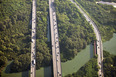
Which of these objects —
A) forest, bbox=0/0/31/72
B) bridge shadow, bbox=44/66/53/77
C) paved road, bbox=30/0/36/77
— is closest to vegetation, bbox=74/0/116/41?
bridge shadow, bbox=44/66/53/77

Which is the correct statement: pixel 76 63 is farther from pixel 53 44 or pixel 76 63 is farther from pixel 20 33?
pixel 20 33

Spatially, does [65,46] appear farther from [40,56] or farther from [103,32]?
[103,32]

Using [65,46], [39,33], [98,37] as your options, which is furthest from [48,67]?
[98,37]

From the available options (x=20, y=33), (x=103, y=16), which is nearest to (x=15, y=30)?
(x=20, y=33)

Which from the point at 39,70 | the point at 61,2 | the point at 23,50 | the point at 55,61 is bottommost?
the point at 39,70

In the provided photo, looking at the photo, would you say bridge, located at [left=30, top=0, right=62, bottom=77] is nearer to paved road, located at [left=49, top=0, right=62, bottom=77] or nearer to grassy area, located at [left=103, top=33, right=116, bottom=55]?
paved road, located at [left=49, top=0, right=62, bottom=77]

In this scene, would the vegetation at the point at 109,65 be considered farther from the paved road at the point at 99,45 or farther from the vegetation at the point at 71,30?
the vegetation at the point at 71,30
